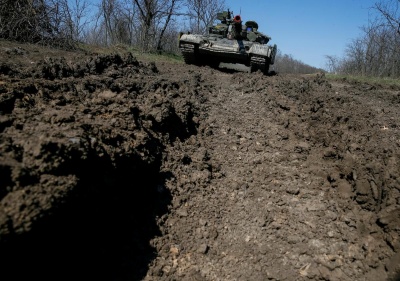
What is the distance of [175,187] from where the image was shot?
11.2 feet

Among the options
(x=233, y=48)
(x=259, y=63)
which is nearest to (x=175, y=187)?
(x=259, y=63)

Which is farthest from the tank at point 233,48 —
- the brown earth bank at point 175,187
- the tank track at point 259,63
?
the brown earth bank at point 175,187

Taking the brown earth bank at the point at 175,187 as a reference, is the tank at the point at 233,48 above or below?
above

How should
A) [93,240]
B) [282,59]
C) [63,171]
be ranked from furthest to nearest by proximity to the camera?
[282,59], [93,240], [63,171]

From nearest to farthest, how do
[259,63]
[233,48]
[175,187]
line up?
[175,187]
[259,63]
[233,48]

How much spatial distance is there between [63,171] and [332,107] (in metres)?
4.56

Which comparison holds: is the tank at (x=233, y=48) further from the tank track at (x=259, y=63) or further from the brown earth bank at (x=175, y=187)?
the brown earth bank at (x=175, y=187)

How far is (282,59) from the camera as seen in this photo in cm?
5897

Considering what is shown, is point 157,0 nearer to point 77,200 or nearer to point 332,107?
point 332,107

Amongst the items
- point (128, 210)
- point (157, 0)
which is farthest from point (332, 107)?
point (157, 0)

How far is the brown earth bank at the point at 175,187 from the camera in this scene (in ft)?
6.91

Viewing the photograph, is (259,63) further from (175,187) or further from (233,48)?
(175,187)

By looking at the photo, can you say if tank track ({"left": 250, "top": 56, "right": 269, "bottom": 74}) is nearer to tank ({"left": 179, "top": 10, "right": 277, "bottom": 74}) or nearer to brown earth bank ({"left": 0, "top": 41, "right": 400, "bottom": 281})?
tank ({"left": 179, "top": 10, "right": 277, "bottom": 74})

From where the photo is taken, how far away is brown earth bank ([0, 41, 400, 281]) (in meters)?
2.11
